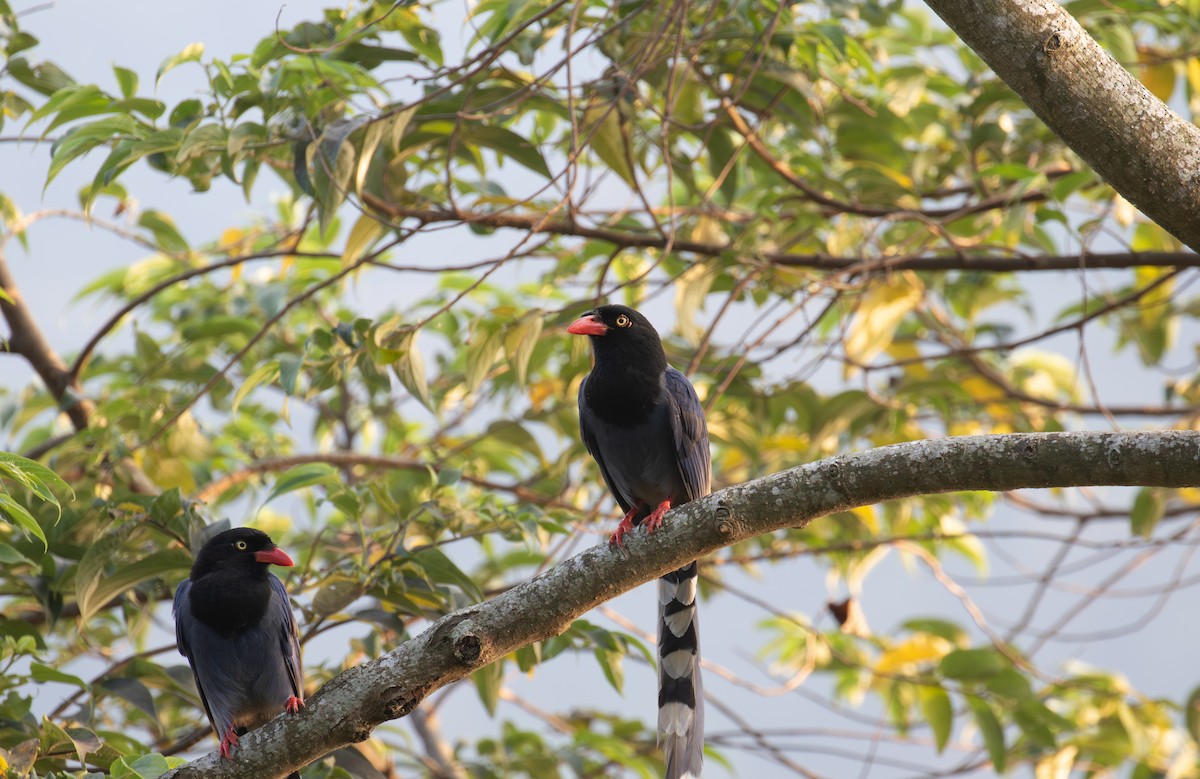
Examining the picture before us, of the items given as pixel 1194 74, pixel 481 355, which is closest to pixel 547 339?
pixel 481 355

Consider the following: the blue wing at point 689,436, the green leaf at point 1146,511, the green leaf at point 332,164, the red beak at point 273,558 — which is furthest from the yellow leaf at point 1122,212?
the red beak at point 273,558

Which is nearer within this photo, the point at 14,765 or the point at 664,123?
the point at 14,765

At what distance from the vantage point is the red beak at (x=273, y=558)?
3414mm

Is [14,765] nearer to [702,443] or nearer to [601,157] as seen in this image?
[702,443]

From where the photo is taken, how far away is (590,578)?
250 centimetres

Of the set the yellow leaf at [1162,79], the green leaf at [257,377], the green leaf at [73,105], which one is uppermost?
the yellow leaf at [1162,79]

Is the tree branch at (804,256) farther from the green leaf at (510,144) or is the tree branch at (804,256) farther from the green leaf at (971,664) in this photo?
the green leaf at (971,664)

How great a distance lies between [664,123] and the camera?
3.78 metres

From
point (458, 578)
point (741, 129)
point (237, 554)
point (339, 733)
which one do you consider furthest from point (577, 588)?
point (741, 129)

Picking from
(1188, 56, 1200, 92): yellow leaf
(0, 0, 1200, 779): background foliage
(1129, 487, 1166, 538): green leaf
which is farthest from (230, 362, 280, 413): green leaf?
(1188, 56, 1200, 92): yellow leaf

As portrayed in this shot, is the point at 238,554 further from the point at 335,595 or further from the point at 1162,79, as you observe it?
the point at 1162,79

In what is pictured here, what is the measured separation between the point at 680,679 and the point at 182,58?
246 cm

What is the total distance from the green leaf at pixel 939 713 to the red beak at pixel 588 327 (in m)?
2.37

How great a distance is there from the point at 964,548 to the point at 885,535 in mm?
421
